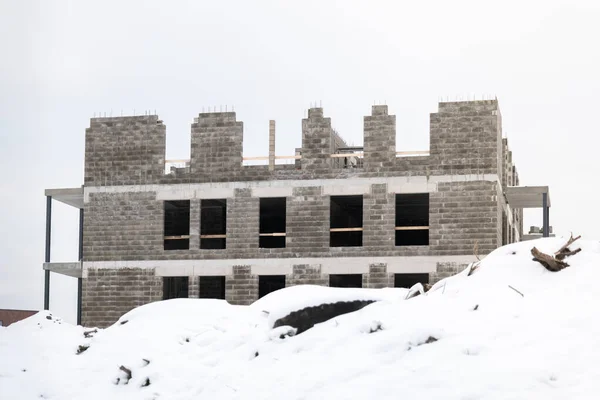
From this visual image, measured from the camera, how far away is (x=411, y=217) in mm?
36094

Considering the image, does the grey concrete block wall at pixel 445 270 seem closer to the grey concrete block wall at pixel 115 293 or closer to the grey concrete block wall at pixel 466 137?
the grey concrete block wall at pixel 466 137

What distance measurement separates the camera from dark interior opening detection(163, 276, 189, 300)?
3112 cm

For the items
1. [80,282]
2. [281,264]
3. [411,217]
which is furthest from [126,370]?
[411,217]

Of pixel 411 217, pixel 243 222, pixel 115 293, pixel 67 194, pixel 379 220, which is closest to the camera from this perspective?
pixel 379 220

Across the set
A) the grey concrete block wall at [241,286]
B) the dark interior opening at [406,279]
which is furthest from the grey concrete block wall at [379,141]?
the grey concrete block wall at [241,286]

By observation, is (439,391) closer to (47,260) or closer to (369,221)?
(369,221)

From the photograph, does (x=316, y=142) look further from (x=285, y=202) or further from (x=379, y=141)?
(x=285, y=202)

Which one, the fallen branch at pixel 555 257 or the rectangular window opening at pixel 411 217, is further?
the rectangular window opening at pixel 411 217

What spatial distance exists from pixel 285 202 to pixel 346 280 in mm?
3583

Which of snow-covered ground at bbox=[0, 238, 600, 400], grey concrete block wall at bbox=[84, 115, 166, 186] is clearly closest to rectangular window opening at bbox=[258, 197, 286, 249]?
grey concrete block wall at bbox=[84, 115, 166, 186]

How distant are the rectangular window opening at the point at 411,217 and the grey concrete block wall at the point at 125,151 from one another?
8.90 metres

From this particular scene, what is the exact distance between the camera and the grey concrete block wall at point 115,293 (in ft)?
99.0

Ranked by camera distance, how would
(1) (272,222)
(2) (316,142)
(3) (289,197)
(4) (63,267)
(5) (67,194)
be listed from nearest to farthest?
(3) (289,197), (2) (316,142), (4) (63,267), (5) (67,194), (1) (272,222)

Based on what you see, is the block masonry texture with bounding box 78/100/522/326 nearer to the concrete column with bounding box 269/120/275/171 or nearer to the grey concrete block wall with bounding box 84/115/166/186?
the grey concrete block wall with bounding box 84/115/166/186
